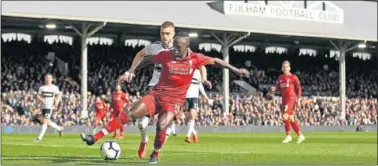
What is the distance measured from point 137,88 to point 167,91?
112 ft

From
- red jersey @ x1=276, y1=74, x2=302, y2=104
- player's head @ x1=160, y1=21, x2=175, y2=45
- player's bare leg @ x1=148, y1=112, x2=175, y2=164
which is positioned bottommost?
player's bare leg @ x1=148, y1=112, x2=175, y2=164

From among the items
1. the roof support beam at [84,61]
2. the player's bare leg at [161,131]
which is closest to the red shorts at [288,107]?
the player's bare leg at [161,131]

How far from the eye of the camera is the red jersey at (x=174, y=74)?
11.9 metres

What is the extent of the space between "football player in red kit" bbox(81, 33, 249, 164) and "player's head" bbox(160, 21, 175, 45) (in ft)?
1.97

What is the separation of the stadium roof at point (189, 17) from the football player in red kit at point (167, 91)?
25.4m

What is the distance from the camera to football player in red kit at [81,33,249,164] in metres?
11.9

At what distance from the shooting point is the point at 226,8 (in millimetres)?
47469

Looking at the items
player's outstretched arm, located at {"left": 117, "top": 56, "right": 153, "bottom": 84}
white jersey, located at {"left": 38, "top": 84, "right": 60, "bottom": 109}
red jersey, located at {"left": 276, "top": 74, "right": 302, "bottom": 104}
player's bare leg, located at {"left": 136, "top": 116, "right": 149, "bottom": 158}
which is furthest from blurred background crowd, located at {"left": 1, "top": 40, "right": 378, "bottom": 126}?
player's outstretched arm, located at {"left": 117, "top": 56, "right": 153, "bottom": 84}

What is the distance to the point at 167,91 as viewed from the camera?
11969 millimetres

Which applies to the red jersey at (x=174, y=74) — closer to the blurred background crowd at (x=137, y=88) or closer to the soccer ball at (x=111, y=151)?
the soccer ball at (x=111, y=151)

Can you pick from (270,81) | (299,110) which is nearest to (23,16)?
(299,110)

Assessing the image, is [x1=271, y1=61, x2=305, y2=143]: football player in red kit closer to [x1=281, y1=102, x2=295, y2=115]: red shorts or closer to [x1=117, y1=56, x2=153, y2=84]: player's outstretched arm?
[x1=281, y1=102, x2=295, y2=115]: red shorts

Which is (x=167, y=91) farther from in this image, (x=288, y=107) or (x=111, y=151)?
(x=288, y=107)

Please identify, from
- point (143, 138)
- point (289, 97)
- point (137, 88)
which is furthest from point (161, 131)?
point (137, 88)
